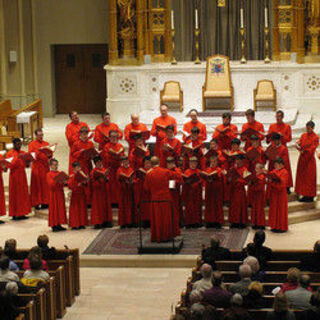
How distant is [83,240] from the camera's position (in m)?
13.6

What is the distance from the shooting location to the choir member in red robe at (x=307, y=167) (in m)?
14.7

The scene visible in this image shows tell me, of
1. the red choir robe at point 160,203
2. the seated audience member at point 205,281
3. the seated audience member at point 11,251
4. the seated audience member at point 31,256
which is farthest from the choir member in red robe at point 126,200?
the seated audience member at point 205,281

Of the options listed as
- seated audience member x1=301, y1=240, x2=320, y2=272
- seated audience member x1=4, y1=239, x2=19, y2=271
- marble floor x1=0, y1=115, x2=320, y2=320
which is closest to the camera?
seated audience member x1=301, y1=240, x2=320, y2=272

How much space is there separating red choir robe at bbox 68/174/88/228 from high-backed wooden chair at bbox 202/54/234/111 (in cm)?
795

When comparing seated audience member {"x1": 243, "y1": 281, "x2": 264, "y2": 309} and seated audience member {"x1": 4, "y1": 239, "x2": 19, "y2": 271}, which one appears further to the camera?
seated audience member {"x1": 4, "y1": 239, "x2": 19, "y2": 271}

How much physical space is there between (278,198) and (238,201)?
72cm

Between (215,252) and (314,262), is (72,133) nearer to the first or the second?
(215,252)

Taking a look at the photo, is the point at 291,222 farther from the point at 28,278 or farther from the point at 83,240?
the point at 28,278

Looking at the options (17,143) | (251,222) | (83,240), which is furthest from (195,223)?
(17,143)

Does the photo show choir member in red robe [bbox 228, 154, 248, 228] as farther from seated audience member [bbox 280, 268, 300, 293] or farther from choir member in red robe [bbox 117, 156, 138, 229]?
seated audience member [bbox 280, 268, 300, 293]

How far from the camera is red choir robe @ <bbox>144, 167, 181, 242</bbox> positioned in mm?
12727

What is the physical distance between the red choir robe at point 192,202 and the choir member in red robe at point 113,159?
1308 millimetres

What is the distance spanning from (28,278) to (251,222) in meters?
5.29

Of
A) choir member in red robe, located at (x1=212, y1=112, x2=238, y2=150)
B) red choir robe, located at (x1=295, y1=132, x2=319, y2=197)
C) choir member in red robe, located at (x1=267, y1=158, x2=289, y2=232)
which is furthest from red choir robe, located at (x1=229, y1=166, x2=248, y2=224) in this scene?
red choir robe, located at (x1=295, y1=132, x2=319, y2=197)
